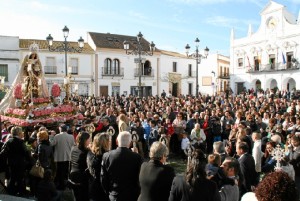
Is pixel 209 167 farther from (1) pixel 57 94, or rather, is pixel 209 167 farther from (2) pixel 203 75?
(2) pixel 203 75

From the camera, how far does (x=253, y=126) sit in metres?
10.6

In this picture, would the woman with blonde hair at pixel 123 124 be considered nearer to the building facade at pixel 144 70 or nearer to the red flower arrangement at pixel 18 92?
the red flower arrangement at pixel 18 92

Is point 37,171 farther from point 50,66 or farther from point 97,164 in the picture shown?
point 50,66

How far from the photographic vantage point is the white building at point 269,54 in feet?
108

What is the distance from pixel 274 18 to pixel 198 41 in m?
18.6

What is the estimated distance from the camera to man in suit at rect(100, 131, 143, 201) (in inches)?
175

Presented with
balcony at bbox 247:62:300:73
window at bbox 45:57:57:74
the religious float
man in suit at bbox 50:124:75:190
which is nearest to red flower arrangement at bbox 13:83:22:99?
the religious float

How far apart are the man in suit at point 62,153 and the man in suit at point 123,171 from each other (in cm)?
297

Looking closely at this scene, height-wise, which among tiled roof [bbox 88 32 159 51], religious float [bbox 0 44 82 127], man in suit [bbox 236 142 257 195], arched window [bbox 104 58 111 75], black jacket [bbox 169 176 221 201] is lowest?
man in suit [bbox 236 142 257 195]

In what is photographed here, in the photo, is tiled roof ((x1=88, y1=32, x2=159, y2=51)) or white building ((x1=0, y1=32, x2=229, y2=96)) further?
tiled roof ((x1=88, y1=32, x2=159, y2=51))

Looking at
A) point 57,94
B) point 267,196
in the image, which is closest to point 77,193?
point 267,196

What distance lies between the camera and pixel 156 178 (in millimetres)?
3891

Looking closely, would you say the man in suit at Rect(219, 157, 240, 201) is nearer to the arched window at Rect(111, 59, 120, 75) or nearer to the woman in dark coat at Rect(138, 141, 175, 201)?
the woman in dark coat at Rect(138, 141, 175, 201)

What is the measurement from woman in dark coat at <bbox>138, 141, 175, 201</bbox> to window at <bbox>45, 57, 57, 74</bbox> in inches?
1298
